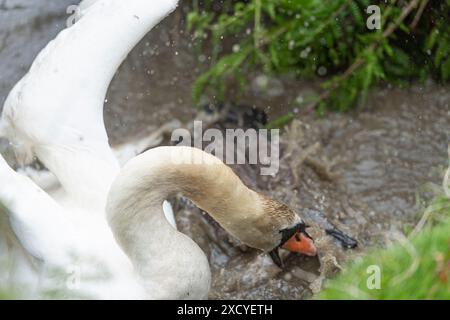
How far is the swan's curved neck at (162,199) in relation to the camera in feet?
10.6

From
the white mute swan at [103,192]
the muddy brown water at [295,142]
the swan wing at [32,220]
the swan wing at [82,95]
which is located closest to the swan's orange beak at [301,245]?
the white mute swan at [103,192]

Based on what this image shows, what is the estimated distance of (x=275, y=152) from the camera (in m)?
4.77

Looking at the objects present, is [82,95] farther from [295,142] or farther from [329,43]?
[329,43]

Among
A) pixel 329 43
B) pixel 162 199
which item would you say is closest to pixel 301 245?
pixel 162 199

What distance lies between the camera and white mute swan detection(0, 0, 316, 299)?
10.5 ft

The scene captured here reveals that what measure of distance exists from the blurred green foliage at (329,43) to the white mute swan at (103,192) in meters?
1.26

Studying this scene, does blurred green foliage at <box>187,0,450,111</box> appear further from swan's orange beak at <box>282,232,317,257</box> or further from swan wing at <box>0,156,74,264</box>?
swan wing at <box>0,156,74,264</box>

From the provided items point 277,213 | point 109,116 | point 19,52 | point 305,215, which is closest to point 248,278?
point 305,215

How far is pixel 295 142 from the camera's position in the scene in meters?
4.91

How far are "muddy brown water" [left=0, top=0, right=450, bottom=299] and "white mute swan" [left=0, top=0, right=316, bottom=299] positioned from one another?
559 millimetres

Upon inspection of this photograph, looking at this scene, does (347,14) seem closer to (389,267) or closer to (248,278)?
(248,278)

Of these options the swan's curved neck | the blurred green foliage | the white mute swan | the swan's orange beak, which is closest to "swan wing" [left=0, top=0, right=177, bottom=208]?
the white mute swan

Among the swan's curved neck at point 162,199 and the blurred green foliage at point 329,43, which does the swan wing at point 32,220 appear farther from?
the blurred green foliage at point 329,43

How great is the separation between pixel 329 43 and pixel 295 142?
0.59m
